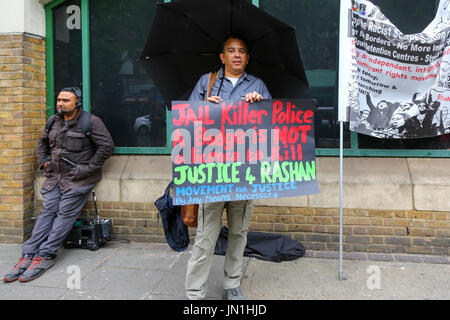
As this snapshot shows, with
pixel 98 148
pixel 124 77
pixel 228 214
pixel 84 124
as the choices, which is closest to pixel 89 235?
pixel 98 148

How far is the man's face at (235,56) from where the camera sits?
3.44 meters

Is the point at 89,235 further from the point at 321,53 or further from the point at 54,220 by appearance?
the point at 321,53

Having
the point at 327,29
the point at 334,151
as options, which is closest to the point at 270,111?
the point at 334,151

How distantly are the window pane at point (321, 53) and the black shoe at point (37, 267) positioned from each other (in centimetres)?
330

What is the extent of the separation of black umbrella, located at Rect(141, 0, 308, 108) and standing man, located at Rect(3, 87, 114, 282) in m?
1.55

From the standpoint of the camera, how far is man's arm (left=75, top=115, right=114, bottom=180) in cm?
491

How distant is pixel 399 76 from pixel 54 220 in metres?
4.20

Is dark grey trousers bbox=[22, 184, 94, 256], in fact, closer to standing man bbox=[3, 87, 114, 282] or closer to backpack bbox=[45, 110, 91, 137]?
standing man bbox=[3, 87, 114, 282]

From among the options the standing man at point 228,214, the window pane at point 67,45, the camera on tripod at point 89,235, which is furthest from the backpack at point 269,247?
the window pane at point 67,45

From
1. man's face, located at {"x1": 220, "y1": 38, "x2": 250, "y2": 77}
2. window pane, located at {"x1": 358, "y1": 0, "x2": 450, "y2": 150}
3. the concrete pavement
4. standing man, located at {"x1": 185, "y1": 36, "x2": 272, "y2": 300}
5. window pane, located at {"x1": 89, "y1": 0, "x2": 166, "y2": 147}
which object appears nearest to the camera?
standing man, located at {"x1": 185, "y1": 36, "x2": 272, "y2": 300}

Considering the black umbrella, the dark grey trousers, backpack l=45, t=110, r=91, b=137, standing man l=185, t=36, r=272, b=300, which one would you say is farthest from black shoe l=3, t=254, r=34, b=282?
the black umbrella

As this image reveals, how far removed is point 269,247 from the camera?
480 cm

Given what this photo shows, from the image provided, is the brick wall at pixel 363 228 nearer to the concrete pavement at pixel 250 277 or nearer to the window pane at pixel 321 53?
the concrete pavement at pixel 250 277

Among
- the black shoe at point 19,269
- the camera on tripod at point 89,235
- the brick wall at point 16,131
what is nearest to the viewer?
the black shoe at point 19,269
